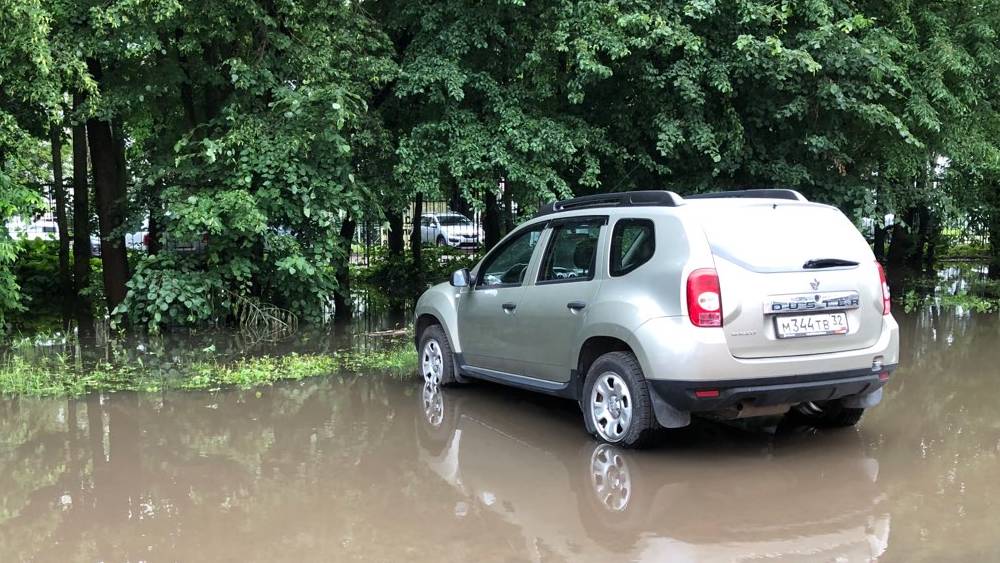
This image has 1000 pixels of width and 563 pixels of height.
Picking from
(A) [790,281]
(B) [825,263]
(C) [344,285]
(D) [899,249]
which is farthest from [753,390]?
(D) [899,249]

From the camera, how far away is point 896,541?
4250 mm

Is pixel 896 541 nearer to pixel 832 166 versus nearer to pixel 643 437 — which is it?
pixel 643 437

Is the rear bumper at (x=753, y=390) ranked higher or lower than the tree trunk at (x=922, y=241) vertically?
lower

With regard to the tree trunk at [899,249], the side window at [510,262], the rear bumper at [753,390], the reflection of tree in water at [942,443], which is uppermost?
the side window at [510,262]

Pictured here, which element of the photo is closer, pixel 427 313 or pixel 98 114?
pixel 427 313

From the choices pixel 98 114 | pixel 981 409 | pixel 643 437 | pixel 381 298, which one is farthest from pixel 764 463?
pixel 381 298

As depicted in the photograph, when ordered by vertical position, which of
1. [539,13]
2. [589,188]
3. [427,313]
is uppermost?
[539,13]

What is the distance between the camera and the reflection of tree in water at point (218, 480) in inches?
172

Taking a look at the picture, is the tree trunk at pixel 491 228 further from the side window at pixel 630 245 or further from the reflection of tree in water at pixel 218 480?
the side window at pixel 630 245

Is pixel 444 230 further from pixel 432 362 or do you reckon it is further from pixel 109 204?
pixel 432 362

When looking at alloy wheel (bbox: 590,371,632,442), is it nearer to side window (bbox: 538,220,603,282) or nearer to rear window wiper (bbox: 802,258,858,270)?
side window (bbox: 538,220,603,282)

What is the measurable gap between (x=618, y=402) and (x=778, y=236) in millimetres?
1548

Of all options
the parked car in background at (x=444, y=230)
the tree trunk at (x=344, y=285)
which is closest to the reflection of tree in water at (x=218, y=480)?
the tree trunk at (x=344, y=285)

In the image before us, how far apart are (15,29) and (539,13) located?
6.48 metres
